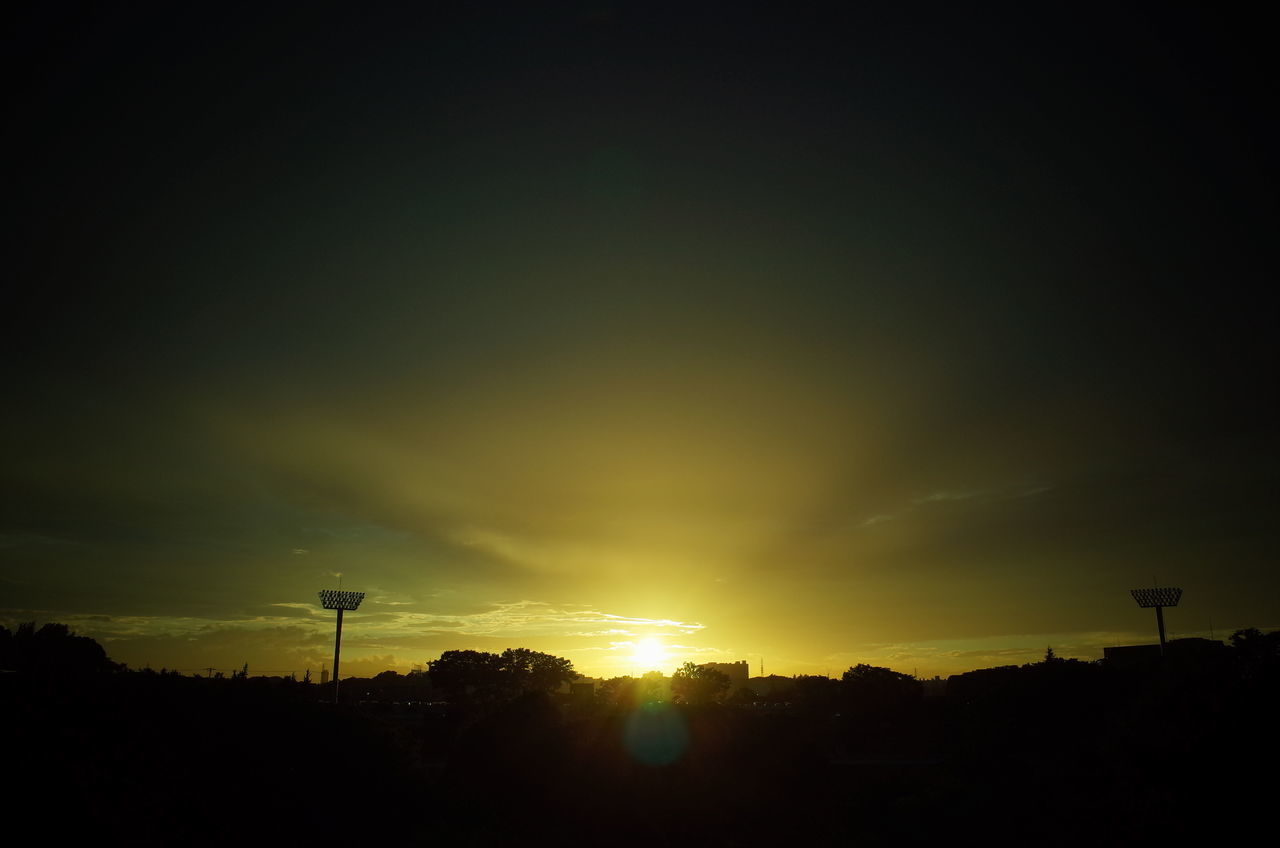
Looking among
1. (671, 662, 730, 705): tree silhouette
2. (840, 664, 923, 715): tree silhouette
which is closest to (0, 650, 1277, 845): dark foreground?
(671, 662, 730, 705): tree silhouette

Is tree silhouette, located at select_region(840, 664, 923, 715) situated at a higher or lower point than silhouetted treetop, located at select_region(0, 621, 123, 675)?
lower

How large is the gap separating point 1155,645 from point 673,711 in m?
85.7

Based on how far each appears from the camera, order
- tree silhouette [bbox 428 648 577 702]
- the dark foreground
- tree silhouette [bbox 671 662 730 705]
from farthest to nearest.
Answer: tree silhouette [bbox 428 648 577 702] → tree silhouette [bbox 671 662 730 705] → the dark foreground

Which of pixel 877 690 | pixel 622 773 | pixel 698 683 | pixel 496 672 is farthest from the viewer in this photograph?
pixel 496 672

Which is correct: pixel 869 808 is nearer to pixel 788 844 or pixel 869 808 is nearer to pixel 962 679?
pixel 788 844

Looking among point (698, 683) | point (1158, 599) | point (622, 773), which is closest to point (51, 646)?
point (698, 683)

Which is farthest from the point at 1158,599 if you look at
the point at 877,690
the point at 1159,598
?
the point at 877,690

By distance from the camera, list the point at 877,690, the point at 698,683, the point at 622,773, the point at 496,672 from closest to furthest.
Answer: the point at 622,773, the point at 698,683, the point at 877,690, the point at 496,672

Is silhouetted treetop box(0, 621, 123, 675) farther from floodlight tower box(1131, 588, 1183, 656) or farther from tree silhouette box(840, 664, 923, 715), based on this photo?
floodlight tower box(1131, 588, 1183, 656)

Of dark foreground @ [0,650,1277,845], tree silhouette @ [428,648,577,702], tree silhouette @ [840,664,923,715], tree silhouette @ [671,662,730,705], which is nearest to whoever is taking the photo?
dark foreground @ [0,650,1277,845]

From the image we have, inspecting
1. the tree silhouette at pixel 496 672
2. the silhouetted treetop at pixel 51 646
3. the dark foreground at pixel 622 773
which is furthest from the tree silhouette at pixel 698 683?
the silhouetted treetop at pixel 51 646

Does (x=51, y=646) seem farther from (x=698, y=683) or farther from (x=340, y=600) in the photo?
(x=698, y=683)

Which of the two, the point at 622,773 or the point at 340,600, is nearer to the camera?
the point at 622,773

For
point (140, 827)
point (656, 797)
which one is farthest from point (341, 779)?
point (656, 797)
